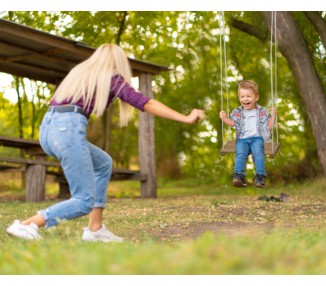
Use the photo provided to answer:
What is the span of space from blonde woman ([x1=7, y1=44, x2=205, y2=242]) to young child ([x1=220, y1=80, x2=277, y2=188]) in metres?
2.99

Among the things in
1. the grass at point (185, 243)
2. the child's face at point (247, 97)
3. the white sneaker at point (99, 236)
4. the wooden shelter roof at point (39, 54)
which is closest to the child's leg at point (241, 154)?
the child's face at point (247, 97)

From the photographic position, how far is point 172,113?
5.05m

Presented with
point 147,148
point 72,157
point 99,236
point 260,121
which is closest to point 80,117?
point 72,157

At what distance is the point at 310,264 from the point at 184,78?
16800mm

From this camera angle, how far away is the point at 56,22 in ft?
53.8

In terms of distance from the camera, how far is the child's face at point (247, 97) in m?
8.21

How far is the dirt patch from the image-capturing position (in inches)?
258

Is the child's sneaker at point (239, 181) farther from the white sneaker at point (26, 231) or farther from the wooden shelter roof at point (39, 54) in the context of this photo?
the wooden shelter roof at point (39, 54)

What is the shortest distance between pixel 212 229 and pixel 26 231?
249cm

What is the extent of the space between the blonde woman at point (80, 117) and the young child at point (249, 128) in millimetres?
2988

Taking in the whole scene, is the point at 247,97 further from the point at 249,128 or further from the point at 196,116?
the point at 196,116

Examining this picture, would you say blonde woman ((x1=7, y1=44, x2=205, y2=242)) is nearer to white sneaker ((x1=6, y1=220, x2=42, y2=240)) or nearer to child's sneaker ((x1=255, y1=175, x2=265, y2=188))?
white sneaker ((x1=6, y1=220, x2=42, y2=240))

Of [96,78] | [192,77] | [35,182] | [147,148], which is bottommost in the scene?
[35,182]

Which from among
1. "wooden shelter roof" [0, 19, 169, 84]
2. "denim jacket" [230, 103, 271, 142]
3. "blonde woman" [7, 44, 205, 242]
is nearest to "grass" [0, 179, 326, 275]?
"blonde woman" [7, 44, 205, 242]
